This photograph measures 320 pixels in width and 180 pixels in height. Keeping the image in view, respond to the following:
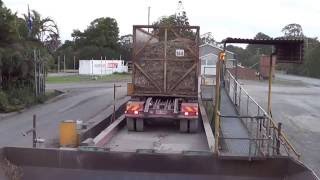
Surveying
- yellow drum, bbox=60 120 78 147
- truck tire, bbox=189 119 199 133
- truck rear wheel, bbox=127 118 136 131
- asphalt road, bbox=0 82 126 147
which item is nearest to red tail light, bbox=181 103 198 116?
truck tire, bbox=189 119 199 133

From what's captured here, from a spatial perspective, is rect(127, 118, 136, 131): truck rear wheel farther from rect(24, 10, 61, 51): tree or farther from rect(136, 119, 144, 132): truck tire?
rect(24, 10, 61, 51): tree

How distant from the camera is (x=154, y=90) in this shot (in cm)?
1945

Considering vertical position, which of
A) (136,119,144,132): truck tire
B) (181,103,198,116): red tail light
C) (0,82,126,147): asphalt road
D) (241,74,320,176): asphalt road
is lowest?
(241,74,320,176): asphalt road

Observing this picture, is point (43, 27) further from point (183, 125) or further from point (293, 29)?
point (293, 29)

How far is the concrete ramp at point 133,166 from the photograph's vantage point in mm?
9320

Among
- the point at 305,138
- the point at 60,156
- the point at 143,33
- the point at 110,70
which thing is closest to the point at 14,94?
the point at 143,33

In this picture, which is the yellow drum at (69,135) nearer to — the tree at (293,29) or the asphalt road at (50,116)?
the asphalt road at (50,116)

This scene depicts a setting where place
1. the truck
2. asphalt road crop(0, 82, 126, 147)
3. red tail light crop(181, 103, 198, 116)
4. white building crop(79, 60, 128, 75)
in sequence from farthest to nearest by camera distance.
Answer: white building crop(79, 60, 128, 75) → the truck → red tail light crop(181, 103, 198, 116) → asphalt road crop(0, 82, 126, 147)

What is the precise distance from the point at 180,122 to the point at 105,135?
331 cm

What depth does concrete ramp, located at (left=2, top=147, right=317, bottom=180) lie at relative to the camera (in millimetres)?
9320

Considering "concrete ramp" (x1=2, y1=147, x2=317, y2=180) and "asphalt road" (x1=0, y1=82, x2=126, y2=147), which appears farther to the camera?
"asphalt road" (x1=0, y1=82, x2=126, y2=147)

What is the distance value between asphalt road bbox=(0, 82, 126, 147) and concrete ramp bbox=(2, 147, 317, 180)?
250 inches

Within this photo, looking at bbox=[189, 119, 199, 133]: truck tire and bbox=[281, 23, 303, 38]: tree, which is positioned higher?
bbox=[281, 23, 303, 38]: tree

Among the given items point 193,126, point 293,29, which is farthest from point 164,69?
point 293,29
